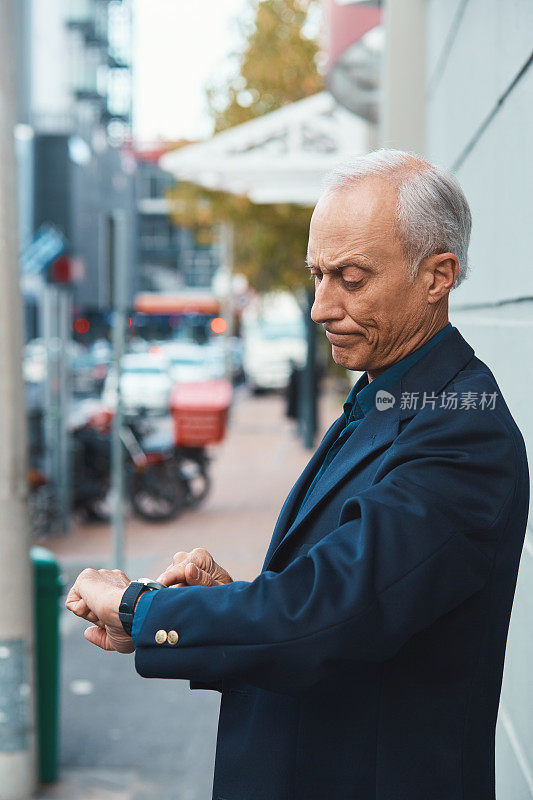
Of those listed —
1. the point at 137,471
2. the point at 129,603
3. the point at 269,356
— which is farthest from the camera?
the point at 269,356

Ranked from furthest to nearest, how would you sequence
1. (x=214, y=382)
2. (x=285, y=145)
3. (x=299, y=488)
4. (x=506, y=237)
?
1. (x=214, y=382)
2. (x=285, y=145)
3. (x=506, y=237)
4. (x=299, y=488)

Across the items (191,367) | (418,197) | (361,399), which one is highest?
(418,197)

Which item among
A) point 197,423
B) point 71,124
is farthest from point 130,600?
point 71,124

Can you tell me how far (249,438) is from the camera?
69.2ft

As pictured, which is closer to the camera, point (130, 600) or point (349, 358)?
point (130, 600)

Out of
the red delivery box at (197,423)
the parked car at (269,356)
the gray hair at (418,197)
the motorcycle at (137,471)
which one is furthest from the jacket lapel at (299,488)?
the parked car at (269,356)

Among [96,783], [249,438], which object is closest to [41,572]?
[96,783]

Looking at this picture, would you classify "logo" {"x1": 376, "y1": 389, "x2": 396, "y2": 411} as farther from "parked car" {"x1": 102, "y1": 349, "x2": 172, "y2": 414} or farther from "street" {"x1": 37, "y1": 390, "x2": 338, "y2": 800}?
"parked car" {"x1": 102, "y1": 349, "x2": 172, "y2": 414}

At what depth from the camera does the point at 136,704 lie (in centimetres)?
568

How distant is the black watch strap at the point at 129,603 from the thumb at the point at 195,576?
0.10 meters

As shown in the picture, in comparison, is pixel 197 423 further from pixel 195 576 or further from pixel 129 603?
pixel 129 603

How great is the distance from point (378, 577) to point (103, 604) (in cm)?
42

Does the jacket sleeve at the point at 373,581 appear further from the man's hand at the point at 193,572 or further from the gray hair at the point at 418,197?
the gray hair at the point at 418,197

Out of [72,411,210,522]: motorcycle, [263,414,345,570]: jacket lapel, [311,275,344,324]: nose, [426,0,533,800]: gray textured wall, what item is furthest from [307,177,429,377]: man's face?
[72,411,210,522]: motorcycle
